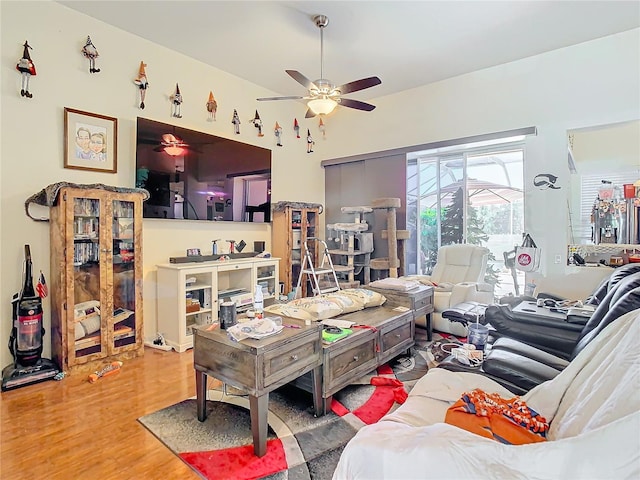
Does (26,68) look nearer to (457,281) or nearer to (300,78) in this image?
(300,78)

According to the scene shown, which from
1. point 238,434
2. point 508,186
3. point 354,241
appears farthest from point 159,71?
point 508,186

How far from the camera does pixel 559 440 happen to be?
2.72ft

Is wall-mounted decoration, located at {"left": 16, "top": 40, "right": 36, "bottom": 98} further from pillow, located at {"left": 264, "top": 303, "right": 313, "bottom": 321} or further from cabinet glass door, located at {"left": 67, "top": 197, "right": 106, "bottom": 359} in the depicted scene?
pillow, located at {"left": 264, "top": 303, "right": 313, "bottom": 321}

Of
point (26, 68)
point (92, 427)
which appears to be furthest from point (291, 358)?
point (26, 68)

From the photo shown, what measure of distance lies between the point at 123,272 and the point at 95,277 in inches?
10.0

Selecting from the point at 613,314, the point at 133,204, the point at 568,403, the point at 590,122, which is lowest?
the point at 568,403

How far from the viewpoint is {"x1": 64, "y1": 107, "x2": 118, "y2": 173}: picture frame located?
3.11 m

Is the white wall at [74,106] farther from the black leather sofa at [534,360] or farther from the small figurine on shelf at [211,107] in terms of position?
the black leather sofa at [534,360]

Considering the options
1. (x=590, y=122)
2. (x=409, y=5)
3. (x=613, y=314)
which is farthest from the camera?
(x=590, y=122)

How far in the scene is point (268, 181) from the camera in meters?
4.85

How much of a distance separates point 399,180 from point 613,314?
372 cm

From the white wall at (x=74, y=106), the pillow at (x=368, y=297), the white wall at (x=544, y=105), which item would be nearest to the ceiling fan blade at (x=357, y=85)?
the white wall at (x=74, y=106)

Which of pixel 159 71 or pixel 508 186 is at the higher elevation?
pixel 159 71

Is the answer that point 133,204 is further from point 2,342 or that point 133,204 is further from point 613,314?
point 613,314
